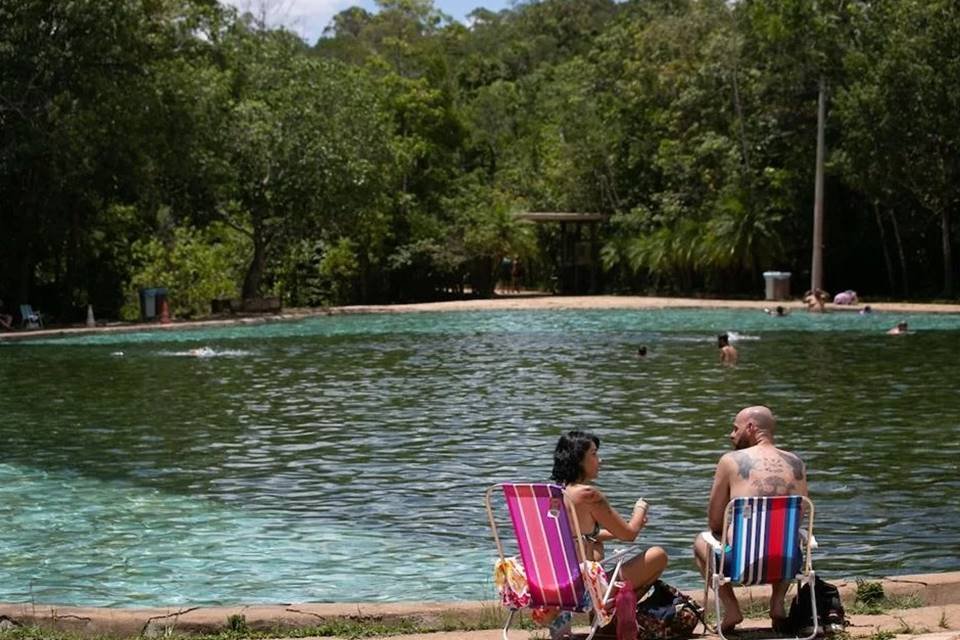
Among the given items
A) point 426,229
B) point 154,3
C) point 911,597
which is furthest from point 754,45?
point 911,597

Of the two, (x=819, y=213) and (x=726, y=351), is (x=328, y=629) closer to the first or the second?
(x=726, y=351)

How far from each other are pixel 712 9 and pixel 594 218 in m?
8.53

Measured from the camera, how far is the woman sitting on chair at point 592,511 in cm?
699

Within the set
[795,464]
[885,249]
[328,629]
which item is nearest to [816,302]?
[885,249]

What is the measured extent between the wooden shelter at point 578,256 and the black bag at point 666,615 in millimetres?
45455

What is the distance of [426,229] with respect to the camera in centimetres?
5081

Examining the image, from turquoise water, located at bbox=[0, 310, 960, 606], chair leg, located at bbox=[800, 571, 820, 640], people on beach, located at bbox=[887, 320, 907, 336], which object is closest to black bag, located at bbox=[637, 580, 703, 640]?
chair leg, located at bbox=[800, 571, 820, 640]

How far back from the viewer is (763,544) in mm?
6734

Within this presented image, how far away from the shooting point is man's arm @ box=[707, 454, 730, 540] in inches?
280

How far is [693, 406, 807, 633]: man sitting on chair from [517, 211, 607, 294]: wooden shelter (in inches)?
1778

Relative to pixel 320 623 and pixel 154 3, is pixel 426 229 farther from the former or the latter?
pixel 320 623

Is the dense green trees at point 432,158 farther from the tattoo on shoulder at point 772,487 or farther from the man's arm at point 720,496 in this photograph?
the tattoo on shoulder at point 772,487

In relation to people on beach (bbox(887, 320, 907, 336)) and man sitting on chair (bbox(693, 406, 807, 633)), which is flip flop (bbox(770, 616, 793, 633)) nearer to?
man sitting on chair (bbox(693, 406, 807, 633))

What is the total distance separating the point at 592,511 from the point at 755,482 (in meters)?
0.79
